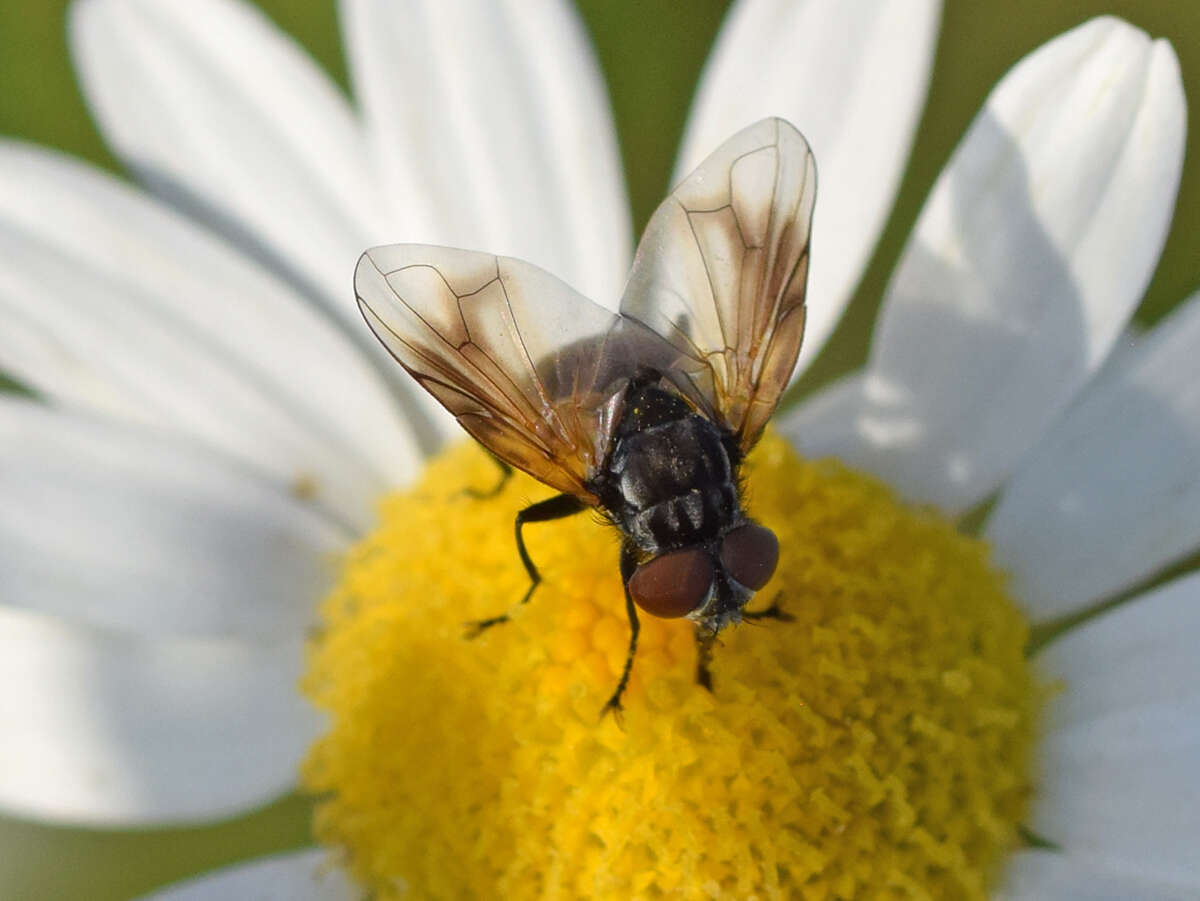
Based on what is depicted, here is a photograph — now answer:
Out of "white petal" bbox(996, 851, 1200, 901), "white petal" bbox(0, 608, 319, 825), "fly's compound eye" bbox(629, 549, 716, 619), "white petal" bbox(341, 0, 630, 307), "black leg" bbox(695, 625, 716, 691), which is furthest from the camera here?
"white petal" bbox(341, 0, 630, 307)

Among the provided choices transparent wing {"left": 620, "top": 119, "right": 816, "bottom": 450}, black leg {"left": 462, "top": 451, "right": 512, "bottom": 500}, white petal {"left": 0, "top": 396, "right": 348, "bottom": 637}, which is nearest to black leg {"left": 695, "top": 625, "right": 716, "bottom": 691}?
transparent wing {"left": 620, "top": 119, "right": 816, "bottom": 450}

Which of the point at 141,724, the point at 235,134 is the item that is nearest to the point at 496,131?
the point at 235,134

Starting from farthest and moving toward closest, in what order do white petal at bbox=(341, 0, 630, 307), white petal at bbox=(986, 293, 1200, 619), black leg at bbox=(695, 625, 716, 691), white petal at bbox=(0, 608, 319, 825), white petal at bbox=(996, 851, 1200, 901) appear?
white petal at bbox=(341, 0, 630, 307) < white petal at bbox=(0, 608, 319, 825) < white petal at bbox=(986, 293, 1200, 619) < white petal at bbox=(996, 851, 1200, 901) < black leg at bbox=(695, 625, 716, 691)

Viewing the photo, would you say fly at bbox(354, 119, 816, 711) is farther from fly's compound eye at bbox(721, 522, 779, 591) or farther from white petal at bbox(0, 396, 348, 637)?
white petal at bbox(0, 396, 348, 637)

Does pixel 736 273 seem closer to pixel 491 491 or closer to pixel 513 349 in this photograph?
pixel 513 349

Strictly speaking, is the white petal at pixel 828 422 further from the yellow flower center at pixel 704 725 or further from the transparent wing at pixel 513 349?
the transparent wing at pixel 513 349

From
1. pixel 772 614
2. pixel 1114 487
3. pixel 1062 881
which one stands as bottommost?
pixel 1062 881
